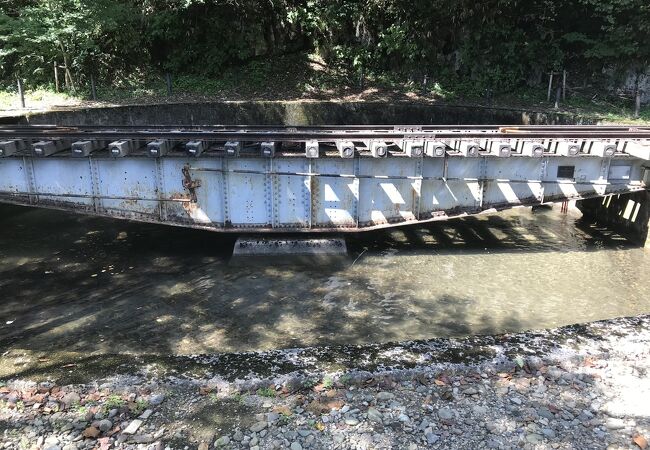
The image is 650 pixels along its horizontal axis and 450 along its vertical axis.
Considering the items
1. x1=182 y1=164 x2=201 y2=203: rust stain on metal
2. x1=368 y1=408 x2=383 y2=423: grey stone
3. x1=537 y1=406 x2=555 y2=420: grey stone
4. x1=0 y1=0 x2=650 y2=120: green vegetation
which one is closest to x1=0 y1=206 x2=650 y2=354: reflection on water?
x1=182 y1=164 x2=201 y2=203: rust stain on metal

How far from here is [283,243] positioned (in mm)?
12492

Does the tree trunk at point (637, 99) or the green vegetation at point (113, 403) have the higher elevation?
the tree trunk at point (637, 99)

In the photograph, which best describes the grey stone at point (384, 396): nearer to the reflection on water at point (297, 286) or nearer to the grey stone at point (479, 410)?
the grey stone at point (479, 410)

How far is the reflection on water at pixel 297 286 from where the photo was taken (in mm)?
9164

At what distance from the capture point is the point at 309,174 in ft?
39.3

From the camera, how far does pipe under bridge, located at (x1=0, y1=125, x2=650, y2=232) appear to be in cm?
1184

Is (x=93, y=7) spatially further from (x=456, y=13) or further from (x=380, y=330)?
(x=380, y=330)

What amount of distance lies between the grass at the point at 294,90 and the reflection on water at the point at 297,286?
29.1ft

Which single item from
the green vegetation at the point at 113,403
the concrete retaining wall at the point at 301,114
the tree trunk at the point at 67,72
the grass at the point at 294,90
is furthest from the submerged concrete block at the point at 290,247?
the tree trunk at the point at 67,72

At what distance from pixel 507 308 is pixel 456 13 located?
63.1 feet

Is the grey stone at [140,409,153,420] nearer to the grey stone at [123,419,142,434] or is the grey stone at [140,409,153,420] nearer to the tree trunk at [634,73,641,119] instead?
the grey stone at [123,419,142,434]

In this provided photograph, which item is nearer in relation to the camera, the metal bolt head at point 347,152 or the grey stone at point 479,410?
the grey stone at point 479,410

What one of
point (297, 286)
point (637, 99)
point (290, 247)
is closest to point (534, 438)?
point (297, 286)

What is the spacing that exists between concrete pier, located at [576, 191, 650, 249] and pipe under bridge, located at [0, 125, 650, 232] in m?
0.68
